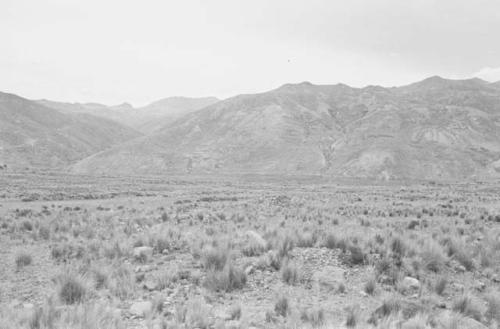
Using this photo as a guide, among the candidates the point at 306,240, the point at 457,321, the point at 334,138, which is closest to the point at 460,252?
the point at 306,240

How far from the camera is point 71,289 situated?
6797mm

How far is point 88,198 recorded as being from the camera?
2970 cm

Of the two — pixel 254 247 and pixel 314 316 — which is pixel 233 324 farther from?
pixel 254 247

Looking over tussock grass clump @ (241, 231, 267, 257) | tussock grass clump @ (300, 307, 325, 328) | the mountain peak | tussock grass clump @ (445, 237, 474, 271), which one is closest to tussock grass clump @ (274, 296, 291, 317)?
tussock grass clump @ (300, 307, 325, 328)

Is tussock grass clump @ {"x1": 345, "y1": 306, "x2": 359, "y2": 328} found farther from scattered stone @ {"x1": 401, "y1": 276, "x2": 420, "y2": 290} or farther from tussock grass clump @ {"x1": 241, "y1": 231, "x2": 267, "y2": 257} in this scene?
tussock grass clump @ {"x1": 241, "y1": 231, "x2": 267, "y2": 257}

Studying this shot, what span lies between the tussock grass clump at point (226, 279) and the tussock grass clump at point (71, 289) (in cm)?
231

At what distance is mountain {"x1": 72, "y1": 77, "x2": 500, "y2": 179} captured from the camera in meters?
79.6

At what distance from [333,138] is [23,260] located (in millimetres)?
94415

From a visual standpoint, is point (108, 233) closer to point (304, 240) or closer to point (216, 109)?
point (304, 240)

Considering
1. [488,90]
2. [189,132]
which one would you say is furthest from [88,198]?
[488,90]

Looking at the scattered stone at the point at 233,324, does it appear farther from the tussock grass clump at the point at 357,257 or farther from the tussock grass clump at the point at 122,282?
the tussock grass clump at the point at 357,257

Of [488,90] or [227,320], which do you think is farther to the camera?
[488,90]

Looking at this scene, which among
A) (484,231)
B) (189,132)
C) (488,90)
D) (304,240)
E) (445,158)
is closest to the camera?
(304,240)

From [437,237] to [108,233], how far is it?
1058cm
